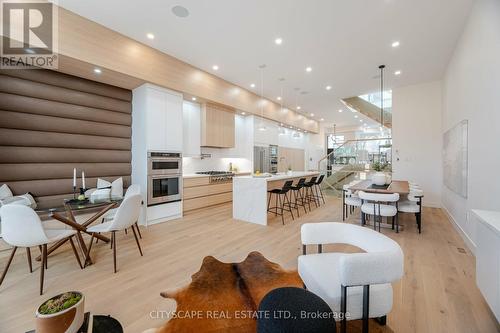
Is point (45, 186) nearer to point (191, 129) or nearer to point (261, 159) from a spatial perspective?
point (191, 129)

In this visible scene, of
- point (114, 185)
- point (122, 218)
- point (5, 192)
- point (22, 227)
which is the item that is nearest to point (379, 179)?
point (122, 218)

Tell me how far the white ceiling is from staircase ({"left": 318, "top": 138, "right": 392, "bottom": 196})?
2.59 m

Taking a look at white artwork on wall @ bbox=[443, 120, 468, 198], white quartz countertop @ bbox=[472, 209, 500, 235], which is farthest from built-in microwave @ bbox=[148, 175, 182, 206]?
white artwork on wall @ bbox=[443, 120, 468, 198]

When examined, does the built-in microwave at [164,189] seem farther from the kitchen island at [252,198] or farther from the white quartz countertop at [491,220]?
the white quartz countertop at [491,220]

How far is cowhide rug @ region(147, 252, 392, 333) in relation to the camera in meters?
1.24

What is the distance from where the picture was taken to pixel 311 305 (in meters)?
1.06

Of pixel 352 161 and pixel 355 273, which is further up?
pixel 352 161

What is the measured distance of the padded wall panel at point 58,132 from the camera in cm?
304

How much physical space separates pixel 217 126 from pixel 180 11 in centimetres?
302

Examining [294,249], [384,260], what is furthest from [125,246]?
[384,260]

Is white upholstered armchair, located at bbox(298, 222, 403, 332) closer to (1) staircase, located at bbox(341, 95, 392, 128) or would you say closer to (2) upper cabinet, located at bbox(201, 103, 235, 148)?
(2) upper cabinet, located at bbox(201, 103, 235, 148)

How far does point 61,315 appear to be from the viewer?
937 millimetres

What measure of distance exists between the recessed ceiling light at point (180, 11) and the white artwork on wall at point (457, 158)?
4.78 meters

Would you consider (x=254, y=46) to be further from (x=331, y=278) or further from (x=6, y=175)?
(x=6, y=175)
